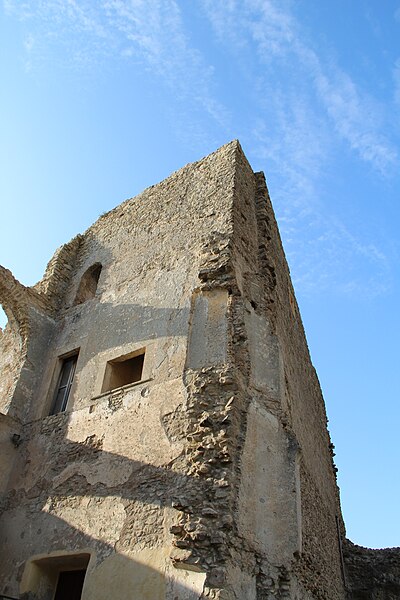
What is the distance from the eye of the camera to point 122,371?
8289 mm

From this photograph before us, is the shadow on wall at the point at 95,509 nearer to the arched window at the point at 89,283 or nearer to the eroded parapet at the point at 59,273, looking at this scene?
the arched window at the point at 89,283

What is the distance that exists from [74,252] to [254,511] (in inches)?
273

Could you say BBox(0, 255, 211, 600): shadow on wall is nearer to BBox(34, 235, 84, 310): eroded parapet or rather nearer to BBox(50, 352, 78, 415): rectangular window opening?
BBox(50, 352, 78, 415): rectangular window opening

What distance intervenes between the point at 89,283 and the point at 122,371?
280 cm

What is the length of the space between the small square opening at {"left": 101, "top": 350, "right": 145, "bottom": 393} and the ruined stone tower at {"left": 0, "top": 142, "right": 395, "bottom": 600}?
21mm

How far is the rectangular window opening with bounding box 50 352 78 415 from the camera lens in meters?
8.54

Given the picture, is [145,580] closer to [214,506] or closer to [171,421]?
[214,506]

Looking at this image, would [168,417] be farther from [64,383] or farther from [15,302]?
[15,302]

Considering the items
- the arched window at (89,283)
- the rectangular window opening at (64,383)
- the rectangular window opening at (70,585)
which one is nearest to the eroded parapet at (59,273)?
the arched window at (89,283)

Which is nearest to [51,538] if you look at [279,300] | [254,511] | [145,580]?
[145,580]

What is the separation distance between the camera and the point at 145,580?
220 inches

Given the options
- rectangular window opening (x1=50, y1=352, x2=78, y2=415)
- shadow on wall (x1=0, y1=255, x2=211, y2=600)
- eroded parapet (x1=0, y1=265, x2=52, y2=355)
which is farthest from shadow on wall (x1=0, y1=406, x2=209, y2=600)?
eroded parapet (x1=0, y1=265, x2=52, y2=355)

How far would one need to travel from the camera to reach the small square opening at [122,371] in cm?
798

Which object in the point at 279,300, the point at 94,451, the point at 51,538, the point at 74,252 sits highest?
the point at 74,252
